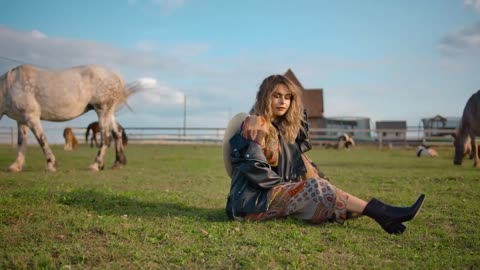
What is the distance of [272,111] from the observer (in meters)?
3.88

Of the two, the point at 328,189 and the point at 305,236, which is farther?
the point at 328,189

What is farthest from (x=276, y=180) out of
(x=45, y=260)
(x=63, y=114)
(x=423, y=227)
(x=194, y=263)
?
(x=63, y=114)

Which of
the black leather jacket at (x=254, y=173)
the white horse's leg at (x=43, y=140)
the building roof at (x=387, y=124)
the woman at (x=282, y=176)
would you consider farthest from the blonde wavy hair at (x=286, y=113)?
the building roof at (x=387, y=124)

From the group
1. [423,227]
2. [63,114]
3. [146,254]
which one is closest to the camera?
[146,254]

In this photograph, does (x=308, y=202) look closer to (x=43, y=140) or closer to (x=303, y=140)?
(x=303, y=140)

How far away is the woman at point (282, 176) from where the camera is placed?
3490 millimetres

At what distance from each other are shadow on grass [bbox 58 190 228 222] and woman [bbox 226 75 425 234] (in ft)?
1.71

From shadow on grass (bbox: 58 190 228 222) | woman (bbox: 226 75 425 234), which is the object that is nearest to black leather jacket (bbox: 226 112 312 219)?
woman (bbox: 226 75 425 234)

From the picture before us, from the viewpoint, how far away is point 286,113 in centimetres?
398

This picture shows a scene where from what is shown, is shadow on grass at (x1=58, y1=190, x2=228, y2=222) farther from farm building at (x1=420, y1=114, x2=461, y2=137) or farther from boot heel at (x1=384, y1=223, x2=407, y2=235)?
farm building at (x1=420, y1=114, x2=461, y2=137)

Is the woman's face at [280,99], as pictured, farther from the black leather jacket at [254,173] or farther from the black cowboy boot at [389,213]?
the black cowboy boot at [389,213]

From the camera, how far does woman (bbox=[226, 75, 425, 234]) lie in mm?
3490

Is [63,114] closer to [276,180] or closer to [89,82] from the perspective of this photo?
[89,82]

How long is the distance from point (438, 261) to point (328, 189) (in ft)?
3.54
